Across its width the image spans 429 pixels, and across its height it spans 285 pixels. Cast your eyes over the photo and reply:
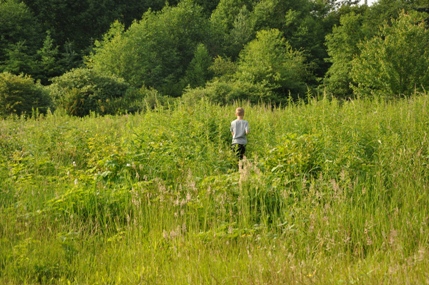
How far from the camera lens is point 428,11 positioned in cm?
4294

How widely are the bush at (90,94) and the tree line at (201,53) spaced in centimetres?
6

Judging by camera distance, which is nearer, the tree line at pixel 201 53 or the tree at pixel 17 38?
the tree line at pixel 201 53

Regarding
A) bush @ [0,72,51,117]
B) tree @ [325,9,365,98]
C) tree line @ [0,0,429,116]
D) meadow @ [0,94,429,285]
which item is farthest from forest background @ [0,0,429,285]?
tree @ [325,9,365,98]

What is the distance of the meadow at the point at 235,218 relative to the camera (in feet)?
11.4

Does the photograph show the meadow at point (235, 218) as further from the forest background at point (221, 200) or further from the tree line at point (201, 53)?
the tree line at point (201, 53)

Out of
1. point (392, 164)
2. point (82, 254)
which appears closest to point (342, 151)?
point (392, 164)

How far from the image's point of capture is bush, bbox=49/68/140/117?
21.3 meters

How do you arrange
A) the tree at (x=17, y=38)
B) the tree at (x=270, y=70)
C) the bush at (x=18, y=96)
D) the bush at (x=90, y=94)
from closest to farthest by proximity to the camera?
the bush at (x=18, y=96) → the bush at (x=90, y=94) → the tree at (x=270, y=70) → the tree at (x=17, y=38)

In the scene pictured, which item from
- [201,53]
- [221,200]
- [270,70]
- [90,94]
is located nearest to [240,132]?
[221,200]

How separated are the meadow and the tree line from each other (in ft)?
46.7

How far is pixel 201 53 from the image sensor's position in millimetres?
40719

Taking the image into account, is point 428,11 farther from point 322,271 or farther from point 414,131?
point 322,271

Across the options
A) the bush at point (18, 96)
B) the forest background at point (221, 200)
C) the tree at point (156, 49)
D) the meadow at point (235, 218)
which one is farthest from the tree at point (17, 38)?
the meadow at point (235, 218)

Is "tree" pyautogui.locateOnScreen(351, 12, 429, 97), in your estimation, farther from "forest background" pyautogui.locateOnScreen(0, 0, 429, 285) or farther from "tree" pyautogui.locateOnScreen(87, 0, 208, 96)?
"forest background" pyautogui.locateOnScreen(0, 0, 429, 285)
